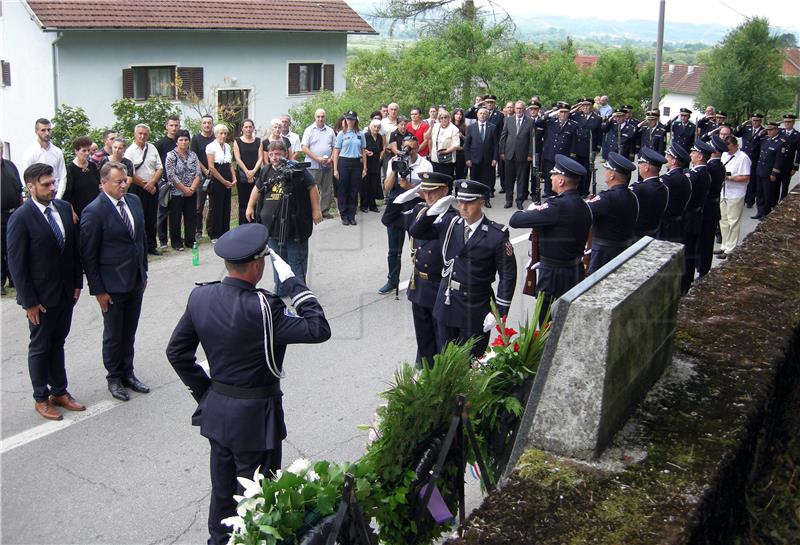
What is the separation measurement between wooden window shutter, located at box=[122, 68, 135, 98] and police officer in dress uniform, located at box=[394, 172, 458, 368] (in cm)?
2124

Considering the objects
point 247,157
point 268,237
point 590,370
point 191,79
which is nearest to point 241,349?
point 268,237

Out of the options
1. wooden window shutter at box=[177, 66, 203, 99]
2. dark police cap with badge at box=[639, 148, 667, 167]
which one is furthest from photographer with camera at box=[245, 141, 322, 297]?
wooden window shutter at box=[177, 66, 203, 99]

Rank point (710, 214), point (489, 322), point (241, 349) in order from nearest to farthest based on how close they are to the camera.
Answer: point (241, 349)
point (489, 322)
point (710, 214)

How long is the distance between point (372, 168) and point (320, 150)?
1111 mm

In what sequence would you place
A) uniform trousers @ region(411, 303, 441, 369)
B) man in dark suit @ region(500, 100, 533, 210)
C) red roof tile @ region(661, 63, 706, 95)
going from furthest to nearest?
red roof tile @ region(661, 63, 706, 95) → man in dark suit @ region(500, 100, 533, 210) → uniform trousers @ region(411, 303, 441, 369)

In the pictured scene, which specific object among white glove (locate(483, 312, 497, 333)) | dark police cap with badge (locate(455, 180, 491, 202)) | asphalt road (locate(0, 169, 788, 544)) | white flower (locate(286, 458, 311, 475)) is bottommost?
asphalt road (locate(0, 169, 788, 544))

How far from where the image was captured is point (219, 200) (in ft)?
41.0

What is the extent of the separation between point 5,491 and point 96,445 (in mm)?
776

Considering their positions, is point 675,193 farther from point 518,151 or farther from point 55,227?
point 518,151

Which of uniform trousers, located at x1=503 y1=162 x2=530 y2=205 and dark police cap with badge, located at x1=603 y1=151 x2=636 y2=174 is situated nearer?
dark police cap with badge, located at x1=603 y1=151 x2=636 y2=174

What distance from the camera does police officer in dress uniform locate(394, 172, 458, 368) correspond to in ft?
23.1

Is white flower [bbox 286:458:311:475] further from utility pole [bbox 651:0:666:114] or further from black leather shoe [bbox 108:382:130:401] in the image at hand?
utility pole [bbox 651:0:666:114]

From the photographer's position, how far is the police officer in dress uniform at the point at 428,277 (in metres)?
7.05

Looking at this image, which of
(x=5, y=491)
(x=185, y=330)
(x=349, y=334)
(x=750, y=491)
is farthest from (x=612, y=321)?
(x=349, y=334)
